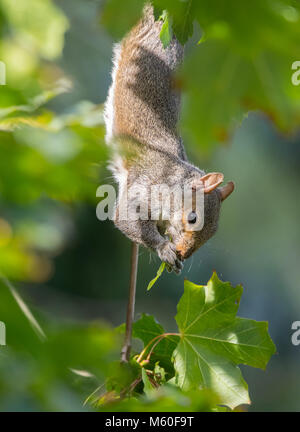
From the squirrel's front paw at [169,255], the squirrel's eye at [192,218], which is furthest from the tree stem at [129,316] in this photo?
the squirrel's eye at [192,218]

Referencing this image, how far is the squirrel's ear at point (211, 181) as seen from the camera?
61.2 inches

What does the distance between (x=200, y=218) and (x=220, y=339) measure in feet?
1.93

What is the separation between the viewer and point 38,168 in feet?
1.01

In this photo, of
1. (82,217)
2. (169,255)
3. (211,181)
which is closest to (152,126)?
(211,181)

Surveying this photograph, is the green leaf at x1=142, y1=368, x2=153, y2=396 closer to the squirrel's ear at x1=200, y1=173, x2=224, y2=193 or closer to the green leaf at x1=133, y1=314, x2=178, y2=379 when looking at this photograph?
the green leaf at x1=133, y1=314, x2=178, y2=379

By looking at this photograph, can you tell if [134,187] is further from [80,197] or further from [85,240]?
[85,240]

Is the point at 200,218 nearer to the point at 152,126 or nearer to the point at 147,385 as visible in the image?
the point at 152,126

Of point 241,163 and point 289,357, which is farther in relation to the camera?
point 289,357

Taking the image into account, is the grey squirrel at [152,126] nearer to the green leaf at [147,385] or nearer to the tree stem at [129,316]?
the tree stem at [129,316]

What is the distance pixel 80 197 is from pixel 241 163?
711 cm

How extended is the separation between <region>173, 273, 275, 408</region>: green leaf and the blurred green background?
218 mm

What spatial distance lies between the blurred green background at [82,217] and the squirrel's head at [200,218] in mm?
113
